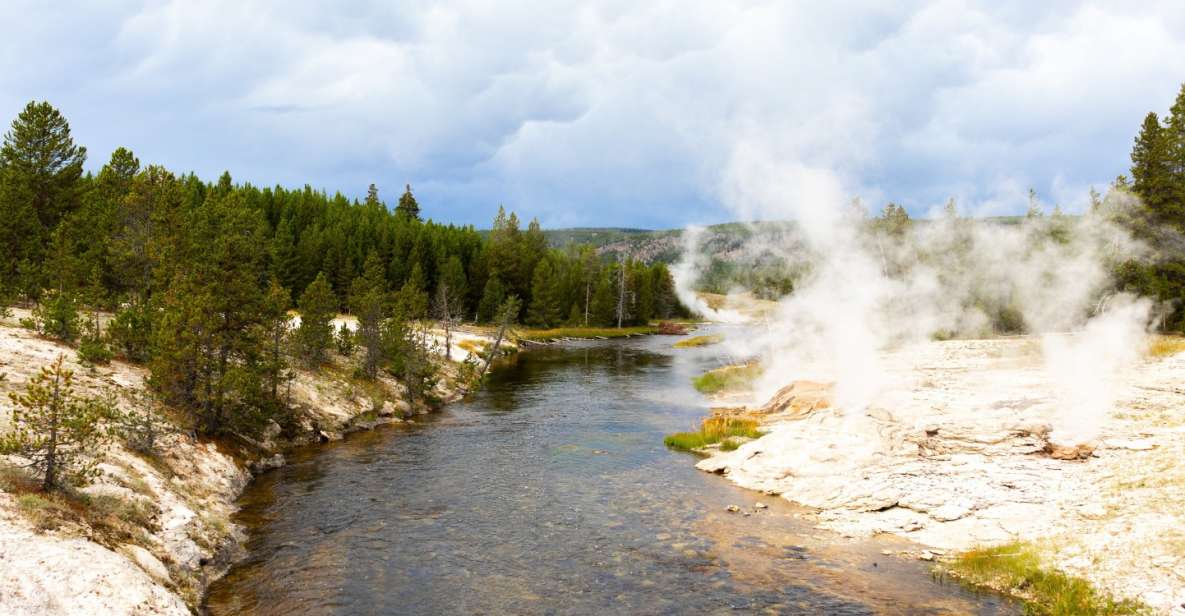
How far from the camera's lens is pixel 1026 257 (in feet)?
165

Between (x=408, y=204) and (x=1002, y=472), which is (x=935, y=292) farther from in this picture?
(x=408, y=204)

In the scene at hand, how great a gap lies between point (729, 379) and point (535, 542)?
3925cm

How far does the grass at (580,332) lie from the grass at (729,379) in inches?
1912

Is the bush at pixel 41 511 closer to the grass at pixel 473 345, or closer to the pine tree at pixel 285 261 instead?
the grass at pixel 473 345

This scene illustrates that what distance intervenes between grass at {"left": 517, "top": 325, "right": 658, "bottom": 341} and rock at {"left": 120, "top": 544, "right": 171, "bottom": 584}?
87.4m

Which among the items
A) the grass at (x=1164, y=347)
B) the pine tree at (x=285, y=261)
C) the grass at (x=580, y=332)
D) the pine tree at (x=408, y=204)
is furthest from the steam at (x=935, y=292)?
the pine tree at (x=408, y=204)

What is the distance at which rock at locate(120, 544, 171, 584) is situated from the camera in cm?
1613

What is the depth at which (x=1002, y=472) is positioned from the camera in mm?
25094

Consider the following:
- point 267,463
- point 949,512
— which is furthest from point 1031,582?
point 267,463

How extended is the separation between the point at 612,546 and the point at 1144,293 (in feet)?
161

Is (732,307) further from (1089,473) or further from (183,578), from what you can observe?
(183,578)

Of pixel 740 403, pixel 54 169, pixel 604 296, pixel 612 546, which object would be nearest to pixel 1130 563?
pixel 612 546

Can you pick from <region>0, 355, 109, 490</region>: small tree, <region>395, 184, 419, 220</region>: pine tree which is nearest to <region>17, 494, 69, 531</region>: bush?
<region>0, 355, 109, 490</region>: small tree

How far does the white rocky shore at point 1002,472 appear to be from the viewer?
18.5 meters
